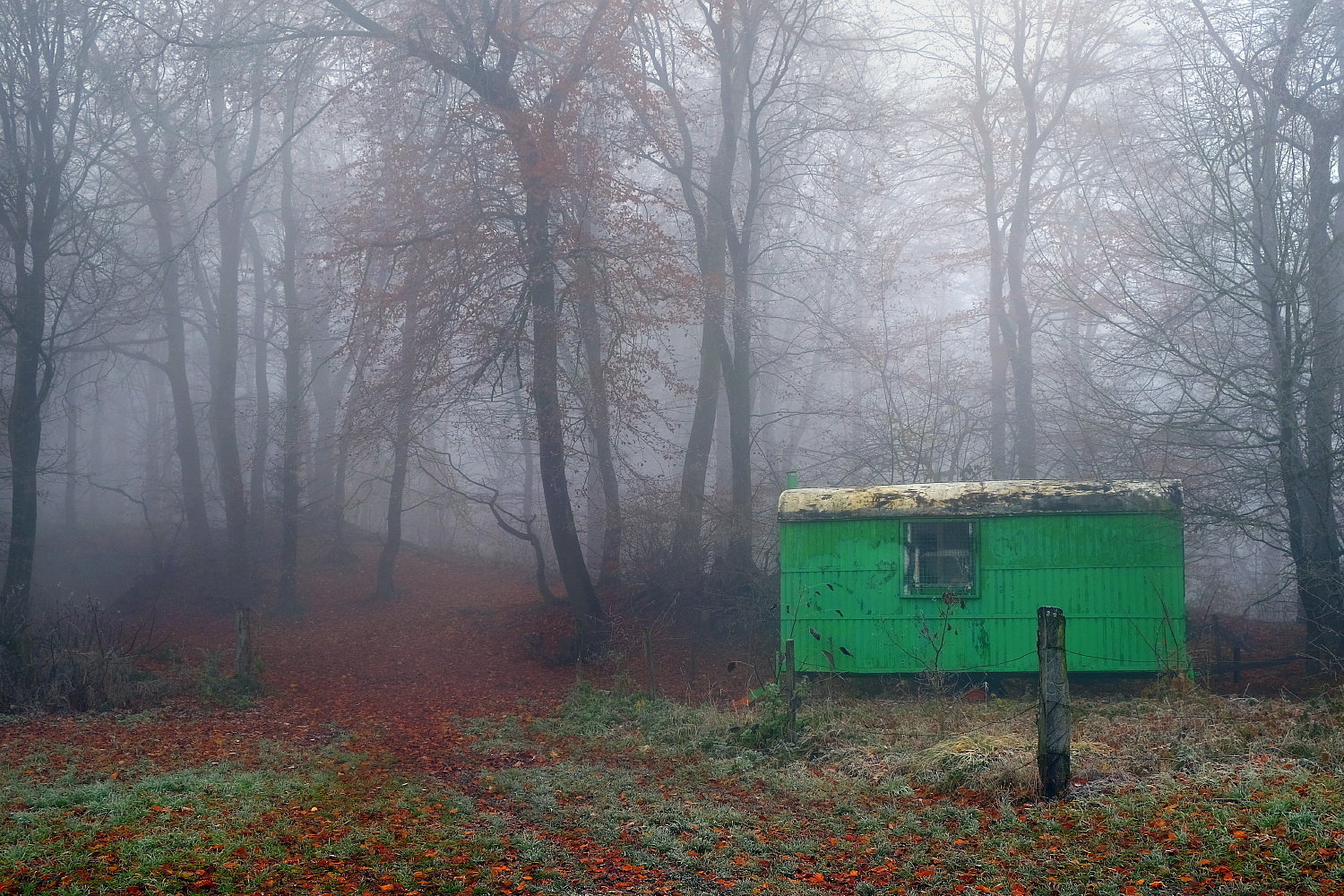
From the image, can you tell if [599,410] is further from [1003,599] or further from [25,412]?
[25,412]

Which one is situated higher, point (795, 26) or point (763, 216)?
point (795, 26)

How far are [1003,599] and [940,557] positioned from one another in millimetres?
869

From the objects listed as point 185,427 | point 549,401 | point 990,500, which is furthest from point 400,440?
point 185,427

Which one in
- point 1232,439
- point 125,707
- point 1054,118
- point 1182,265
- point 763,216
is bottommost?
point 125,707

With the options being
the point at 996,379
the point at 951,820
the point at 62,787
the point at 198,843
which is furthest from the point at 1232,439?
the point at 62,787

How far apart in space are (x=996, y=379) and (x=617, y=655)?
12.2 m

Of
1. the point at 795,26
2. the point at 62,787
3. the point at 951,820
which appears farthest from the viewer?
the point at 795,26

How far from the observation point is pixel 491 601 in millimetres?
18641

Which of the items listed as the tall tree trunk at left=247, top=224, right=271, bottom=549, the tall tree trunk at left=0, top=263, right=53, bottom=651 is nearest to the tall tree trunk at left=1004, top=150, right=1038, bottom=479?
the tall tree trunk at left=247, top=224, right=271, bottom=549

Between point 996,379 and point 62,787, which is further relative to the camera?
point 996,379

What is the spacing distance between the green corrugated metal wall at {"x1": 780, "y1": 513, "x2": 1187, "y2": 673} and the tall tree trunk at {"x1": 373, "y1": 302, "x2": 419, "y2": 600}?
6.27m

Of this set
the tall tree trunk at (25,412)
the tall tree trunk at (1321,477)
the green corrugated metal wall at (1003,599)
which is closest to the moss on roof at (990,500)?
the green corrugated metal wall at (1003,599)

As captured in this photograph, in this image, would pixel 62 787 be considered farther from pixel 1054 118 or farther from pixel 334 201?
pixel 1054 118

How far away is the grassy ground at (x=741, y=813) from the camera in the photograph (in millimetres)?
4875
